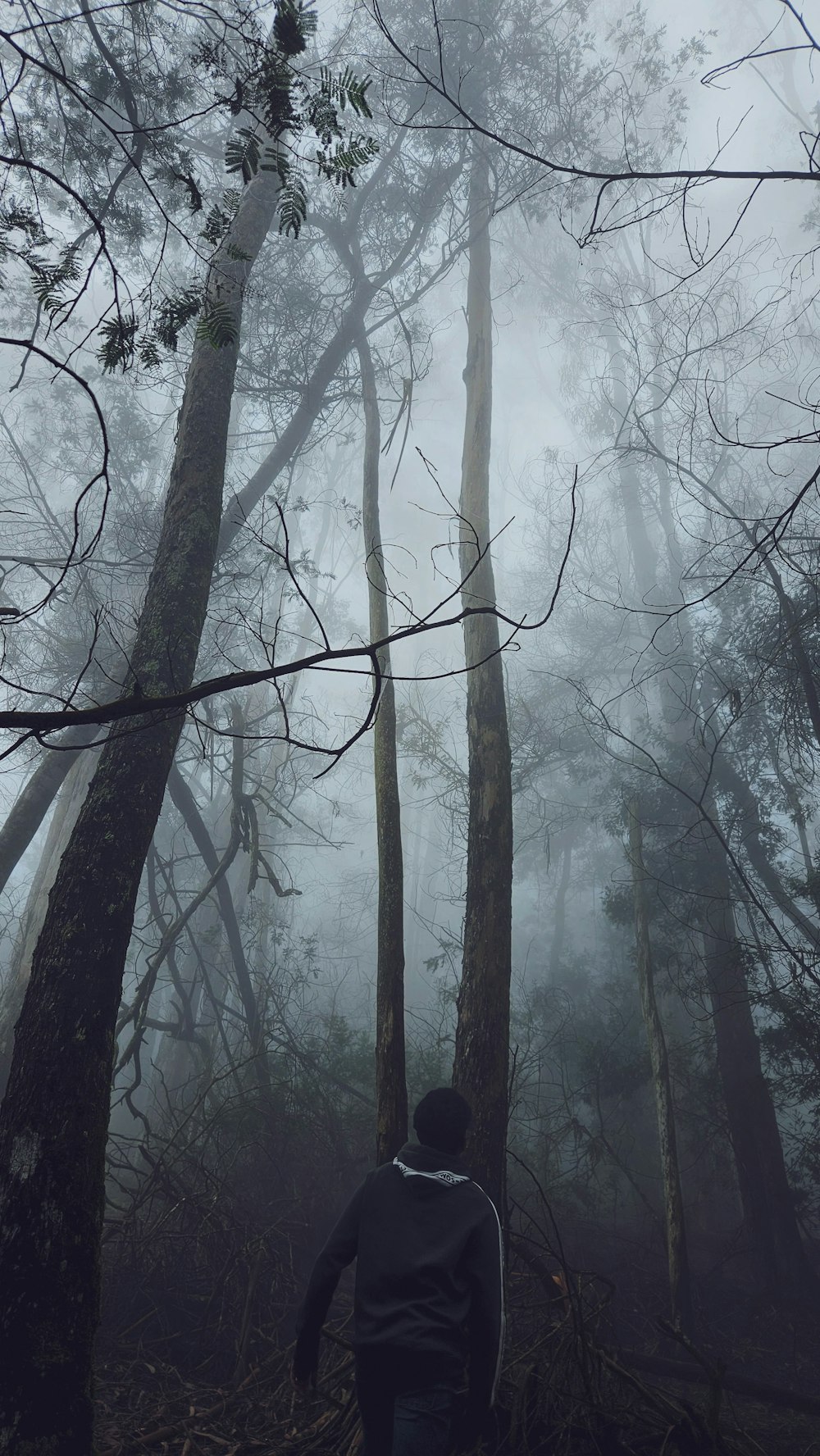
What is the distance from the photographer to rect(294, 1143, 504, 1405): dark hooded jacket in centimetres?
239

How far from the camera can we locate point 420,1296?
8.06ft

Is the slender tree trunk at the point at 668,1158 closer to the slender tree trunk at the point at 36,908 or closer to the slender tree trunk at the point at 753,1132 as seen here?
the slender tree trunk at the point at 753,1132

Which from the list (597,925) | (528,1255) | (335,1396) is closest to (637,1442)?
(528,1255)

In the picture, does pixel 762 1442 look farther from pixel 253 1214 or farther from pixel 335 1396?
pixel 253 1214

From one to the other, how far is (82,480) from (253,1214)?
1477 centimetres

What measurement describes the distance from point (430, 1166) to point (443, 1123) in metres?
0.16

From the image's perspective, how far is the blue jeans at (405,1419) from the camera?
2285 mm

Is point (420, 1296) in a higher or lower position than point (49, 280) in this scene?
lower

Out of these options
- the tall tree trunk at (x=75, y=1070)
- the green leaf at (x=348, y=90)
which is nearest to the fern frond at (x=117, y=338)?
the tall tree trunk at (x=75, y=1070)

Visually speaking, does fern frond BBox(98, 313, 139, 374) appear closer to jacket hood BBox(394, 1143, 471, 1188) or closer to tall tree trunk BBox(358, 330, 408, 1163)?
tall tree trunk BBox(358, 330, 408, 1163)

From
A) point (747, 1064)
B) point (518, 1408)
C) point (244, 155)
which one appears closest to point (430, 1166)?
point (518, 1408)

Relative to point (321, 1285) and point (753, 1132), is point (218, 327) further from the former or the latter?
point (753, 1132)

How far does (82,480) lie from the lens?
1584cm

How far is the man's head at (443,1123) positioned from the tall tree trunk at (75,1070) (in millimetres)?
1273
